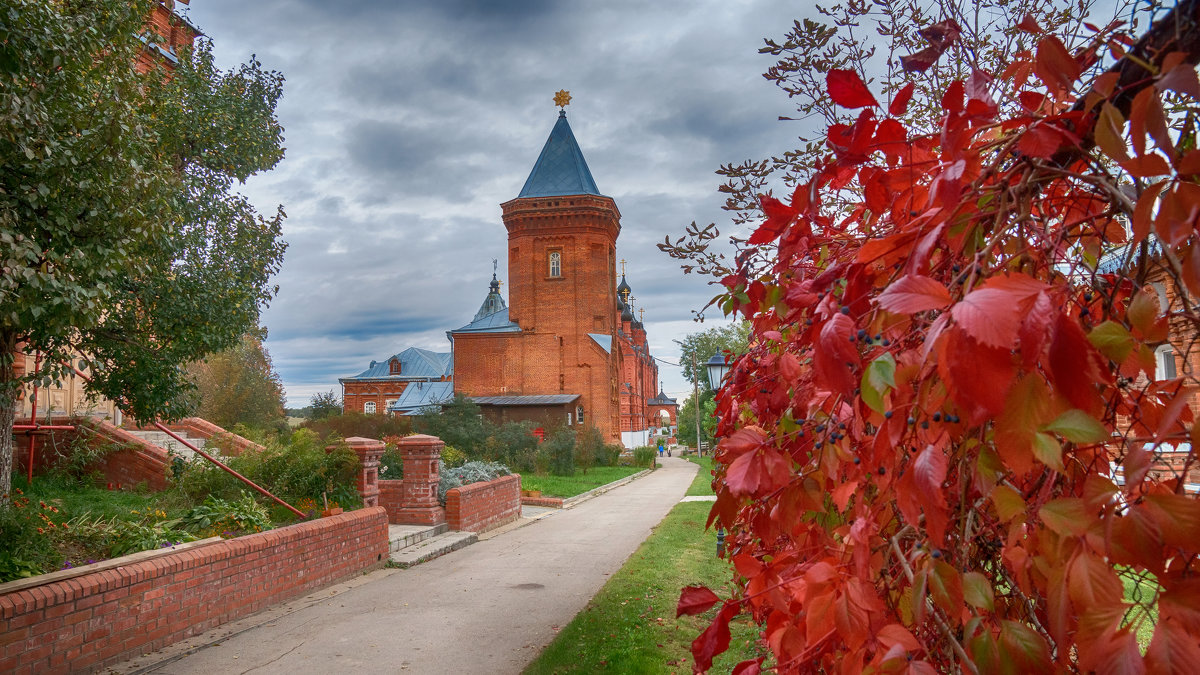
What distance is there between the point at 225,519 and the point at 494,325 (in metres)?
34.4

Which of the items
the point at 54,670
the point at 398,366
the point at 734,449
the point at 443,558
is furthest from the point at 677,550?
the point at 398,366

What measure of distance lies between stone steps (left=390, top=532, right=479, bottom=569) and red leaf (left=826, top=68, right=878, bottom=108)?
11.0m

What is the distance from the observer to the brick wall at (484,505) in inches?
556

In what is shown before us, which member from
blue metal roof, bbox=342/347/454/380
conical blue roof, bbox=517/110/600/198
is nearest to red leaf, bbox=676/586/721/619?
conical blue roof, bbox=517/110/600/198

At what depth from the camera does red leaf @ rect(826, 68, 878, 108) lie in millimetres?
1403

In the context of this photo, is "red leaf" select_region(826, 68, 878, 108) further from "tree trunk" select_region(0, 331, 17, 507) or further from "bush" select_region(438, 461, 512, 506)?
"bush" select_region(438, 461, 512, 506)

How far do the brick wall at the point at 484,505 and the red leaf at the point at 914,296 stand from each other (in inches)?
548

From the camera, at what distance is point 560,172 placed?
143 ft

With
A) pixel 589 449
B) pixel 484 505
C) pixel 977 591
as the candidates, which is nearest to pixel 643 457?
pixel 589 449

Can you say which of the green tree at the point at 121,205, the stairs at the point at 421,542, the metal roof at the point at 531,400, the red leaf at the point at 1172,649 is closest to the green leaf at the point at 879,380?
the red leaf at the point at 1172,649

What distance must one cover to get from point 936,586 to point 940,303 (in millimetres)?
431

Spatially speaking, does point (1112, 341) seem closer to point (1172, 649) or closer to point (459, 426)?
point (1172, 649)

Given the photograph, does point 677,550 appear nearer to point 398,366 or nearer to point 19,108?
point 19,108

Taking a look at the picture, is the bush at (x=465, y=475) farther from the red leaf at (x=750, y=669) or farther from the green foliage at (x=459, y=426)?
the red leaf at (x=750, y=669)
